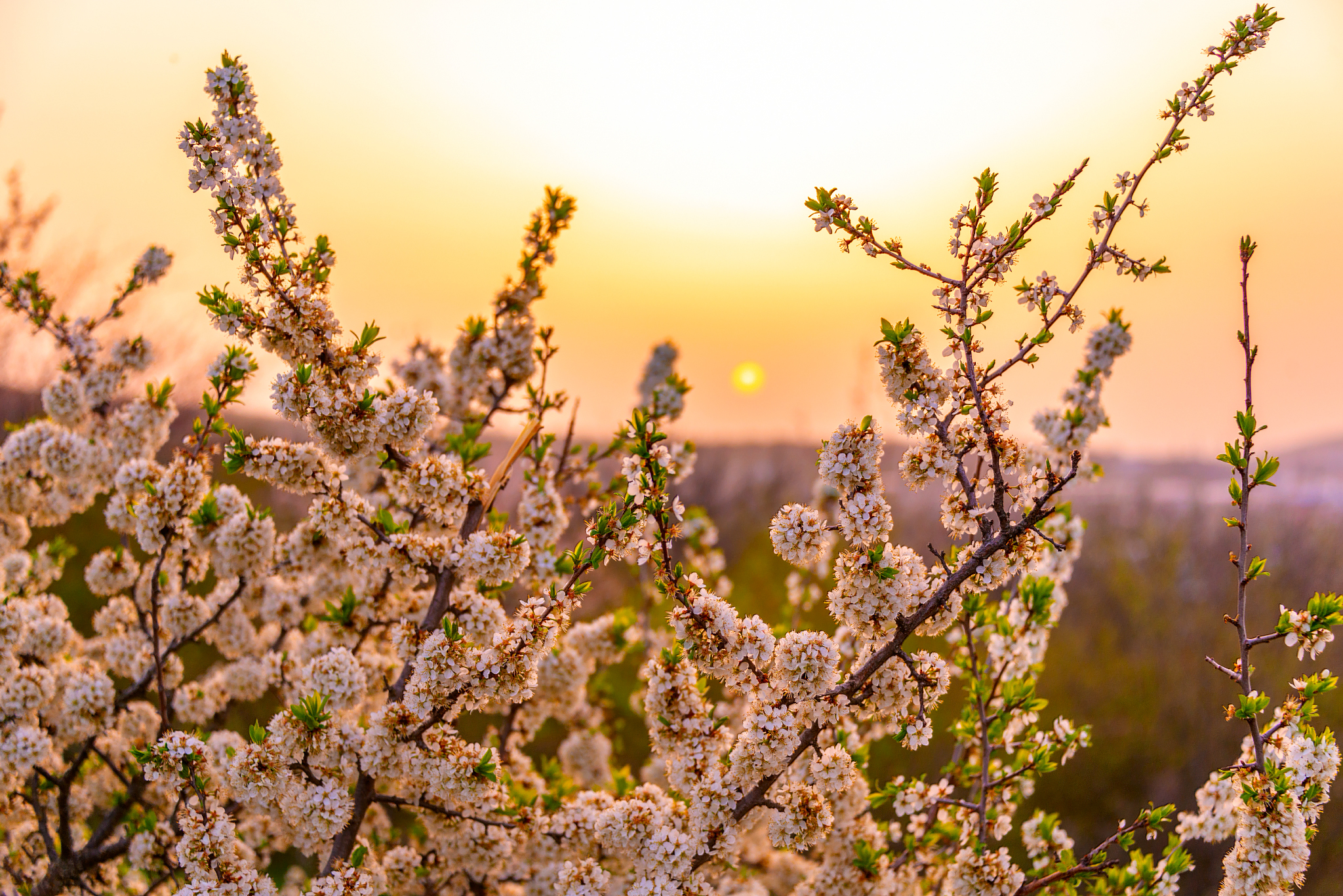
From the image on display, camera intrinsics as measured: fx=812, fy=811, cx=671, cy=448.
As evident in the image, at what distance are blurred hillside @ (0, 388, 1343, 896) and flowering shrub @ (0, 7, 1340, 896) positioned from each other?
106 cm

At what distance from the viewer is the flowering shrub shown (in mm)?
2963

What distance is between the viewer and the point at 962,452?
10.1 feet

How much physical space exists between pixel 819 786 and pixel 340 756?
2.00 metres

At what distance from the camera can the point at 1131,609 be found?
1539 cm

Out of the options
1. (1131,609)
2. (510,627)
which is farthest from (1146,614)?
(510,627)

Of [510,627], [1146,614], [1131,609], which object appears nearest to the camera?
[510,627]

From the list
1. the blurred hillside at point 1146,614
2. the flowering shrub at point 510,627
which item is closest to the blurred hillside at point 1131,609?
the blurred hillside at point 1146,614

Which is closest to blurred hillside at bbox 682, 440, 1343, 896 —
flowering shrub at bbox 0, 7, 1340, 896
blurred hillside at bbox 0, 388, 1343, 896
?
blurred hillside at bbox 0, 388, 1343, 896

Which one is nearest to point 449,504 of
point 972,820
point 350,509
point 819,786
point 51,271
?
point 350,509

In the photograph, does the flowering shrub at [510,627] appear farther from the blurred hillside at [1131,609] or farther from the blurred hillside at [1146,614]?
the blurred hillside at [1146,614]

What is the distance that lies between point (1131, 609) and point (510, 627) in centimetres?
1571

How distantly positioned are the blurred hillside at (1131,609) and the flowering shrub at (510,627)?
106cm

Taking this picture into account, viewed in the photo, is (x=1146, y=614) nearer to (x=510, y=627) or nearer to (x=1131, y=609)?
(x=1131, y=609)

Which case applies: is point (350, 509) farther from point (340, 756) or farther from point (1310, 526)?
point (1310, 526)
